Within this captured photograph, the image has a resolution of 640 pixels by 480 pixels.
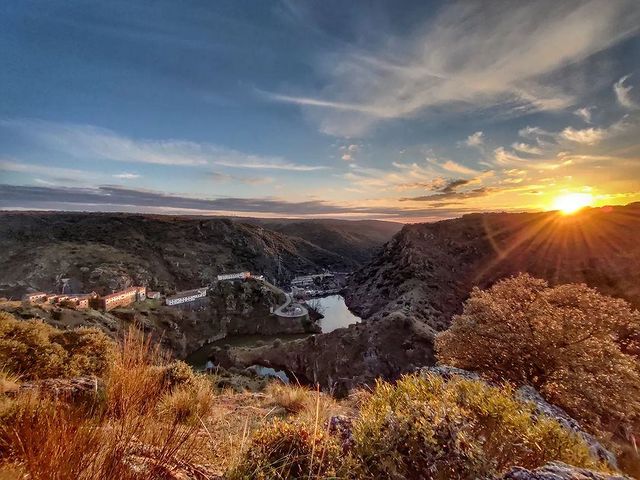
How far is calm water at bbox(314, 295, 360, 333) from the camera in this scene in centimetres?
7637

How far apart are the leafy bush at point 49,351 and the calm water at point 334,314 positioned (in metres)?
62.3

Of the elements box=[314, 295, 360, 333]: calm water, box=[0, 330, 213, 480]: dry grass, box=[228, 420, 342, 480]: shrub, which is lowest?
box=[314, 295, 360, 333]: calm water

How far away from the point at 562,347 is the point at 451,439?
30.9 feet

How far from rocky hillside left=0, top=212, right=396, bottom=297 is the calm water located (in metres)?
33.6

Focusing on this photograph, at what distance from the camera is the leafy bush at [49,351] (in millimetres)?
7719

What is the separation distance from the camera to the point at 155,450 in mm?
2041

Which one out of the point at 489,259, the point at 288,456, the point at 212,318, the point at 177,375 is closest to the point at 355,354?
the point at 177,375

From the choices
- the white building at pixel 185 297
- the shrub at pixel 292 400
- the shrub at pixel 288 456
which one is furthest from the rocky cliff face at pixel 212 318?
the shrub at pixel 288 456

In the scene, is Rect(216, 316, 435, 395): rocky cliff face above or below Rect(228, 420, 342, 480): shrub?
below

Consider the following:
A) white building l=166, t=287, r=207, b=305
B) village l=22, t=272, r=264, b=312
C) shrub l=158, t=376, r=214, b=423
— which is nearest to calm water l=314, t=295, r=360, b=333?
white building l=166, t=287, r=207, b=305

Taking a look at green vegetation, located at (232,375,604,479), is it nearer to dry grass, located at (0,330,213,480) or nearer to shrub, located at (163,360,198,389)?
dry grass, located at (0,330,213,480)

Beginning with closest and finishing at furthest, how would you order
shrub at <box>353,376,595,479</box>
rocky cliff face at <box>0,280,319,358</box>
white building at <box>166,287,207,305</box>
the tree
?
shrub at <box>353,376,595,479</box> < the tree < rocky cliff face at <box>0,280,319,358</box> < white building at <box>166,287,207,305</box>

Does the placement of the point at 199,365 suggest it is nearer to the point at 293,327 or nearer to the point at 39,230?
the point at 293,327

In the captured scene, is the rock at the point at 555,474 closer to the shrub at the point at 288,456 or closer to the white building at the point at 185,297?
the shrub at the point at 288,456
